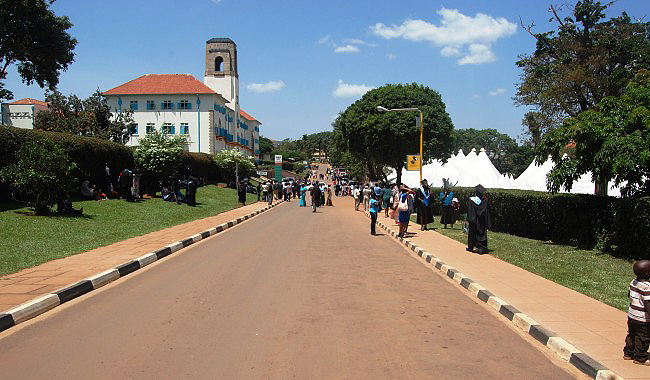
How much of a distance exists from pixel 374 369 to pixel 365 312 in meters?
2.37

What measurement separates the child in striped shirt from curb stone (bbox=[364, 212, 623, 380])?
0.42 meters

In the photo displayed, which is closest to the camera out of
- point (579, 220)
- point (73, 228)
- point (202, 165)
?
point (579, 220)

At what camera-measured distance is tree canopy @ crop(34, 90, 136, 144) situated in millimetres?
43531

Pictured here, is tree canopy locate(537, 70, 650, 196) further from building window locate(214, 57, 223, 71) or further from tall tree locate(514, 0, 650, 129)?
building window locate(214, 57, 223, 71)

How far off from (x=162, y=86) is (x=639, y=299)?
71.7 m

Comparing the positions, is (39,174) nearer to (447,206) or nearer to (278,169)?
(447,206)

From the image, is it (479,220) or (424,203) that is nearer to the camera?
(479,220)

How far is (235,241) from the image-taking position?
666 inches

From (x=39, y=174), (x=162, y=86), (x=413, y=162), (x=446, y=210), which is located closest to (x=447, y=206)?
(x=446, y=210)

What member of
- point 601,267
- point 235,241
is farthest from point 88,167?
point 601,267

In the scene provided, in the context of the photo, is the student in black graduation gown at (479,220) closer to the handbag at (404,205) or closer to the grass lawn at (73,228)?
the handbag at (404,205)

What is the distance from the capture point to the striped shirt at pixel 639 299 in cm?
506

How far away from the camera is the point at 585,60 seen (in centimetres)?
2411

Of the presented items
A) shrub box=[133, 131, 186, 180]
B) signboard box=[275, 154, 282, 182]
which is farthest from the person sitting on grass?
signboard box=[275, 154, 282, 182]
